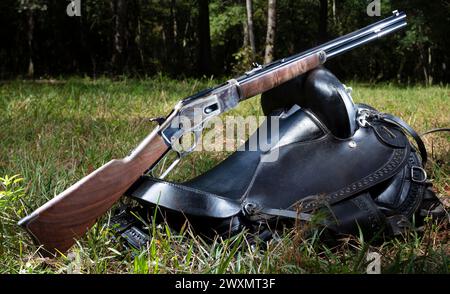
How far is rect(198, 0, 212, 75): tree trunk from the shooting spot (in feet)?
55.0

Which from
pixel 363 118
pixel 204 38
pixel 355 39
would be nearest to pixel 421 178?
pixel 363 118

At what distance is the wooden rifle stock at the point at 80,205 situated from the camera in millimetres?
1777

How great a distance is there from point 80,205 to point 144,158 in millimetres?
288

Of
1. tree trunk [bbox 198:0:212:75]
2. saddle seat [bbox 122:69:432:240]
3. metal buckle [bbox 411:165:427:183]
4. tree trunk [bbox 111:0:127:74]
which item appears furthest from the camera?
tree trunk [bbox 198:0:212:75]

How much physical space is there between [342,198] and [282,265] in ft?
1.35

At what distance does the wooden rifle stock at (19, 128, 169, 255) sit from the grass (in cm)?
9

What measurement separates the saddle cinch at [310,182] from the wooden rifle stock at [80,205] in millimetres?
84

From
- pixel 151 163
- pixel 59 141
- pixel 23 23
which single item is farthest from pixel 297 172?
pixel 23 23

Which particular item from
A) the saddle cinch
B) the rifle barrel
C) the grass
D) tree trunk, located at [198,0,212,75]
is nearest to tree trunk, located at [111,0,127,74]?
tree trunk, located at [198,0,212,75]

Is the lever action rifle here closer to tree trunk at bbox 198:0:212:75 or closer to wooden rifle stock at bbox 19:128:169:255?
wooden rifle stock at bbox 19:128:169:255

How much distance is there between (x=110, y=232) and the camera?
2047 millimetres

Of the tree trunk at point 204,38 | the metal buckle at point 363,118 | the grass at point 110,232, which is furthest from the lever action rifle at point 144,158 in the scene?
the tree trunk at point 204,38

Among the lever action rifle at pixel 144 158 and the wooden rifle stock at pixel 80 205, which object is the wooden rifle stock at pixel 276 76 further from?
the wooden rifle stock at pixel 80 205
